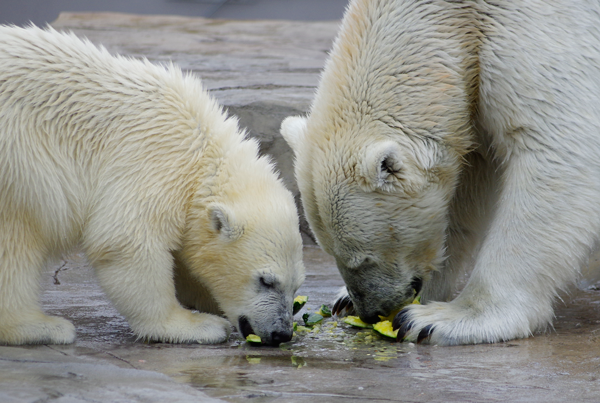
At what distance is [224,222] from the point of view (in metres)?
3.22

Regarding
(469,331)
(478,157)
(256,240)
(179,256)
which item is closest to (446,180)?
(478,157)

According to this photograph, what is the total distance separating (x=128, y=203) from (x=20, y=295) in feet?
1.85

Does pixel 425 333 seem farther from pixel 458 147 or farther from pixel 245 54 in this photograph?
pixel 245 54

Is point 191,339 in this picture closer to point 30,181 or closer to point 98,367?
point 98,367

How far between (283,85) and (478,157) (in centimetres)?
314

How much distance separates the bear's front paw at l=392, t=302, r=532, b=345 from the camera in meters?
3.17

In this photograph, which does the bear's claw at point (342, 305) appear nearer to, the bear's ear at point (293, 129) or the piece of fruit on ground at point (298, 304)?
the piece of fruit on ground at point (298, 304)

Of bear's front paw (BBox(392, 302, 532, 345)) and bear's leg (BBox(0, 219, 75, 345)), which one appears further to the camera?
bear's front paw (BBox(392, 302, 532, 345))

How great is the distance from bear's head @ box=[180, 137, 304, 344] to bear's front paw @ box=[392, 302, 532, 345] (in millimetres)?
530

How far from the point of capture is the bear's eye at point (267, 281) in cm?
324

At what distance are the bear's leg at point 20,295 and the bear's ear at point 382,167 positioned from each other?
1356 mm

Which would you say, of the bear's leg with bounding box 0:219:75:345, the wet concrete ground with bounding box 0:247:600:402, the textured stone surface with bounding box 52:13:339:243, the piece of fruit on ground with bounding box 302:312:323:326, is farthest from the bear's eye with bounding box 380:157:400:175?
the textured stone surface with bounding box 52:13:339:243

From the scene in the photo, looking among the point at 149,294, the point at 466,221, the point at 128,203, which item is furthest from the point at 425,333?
the point at 128,203

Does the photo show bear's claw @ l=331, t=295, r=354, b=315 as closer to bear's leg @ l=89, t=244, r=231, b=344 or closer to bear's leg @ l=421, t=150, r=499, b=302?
bear's leg @ l=421, t=150, r=499, b=302
